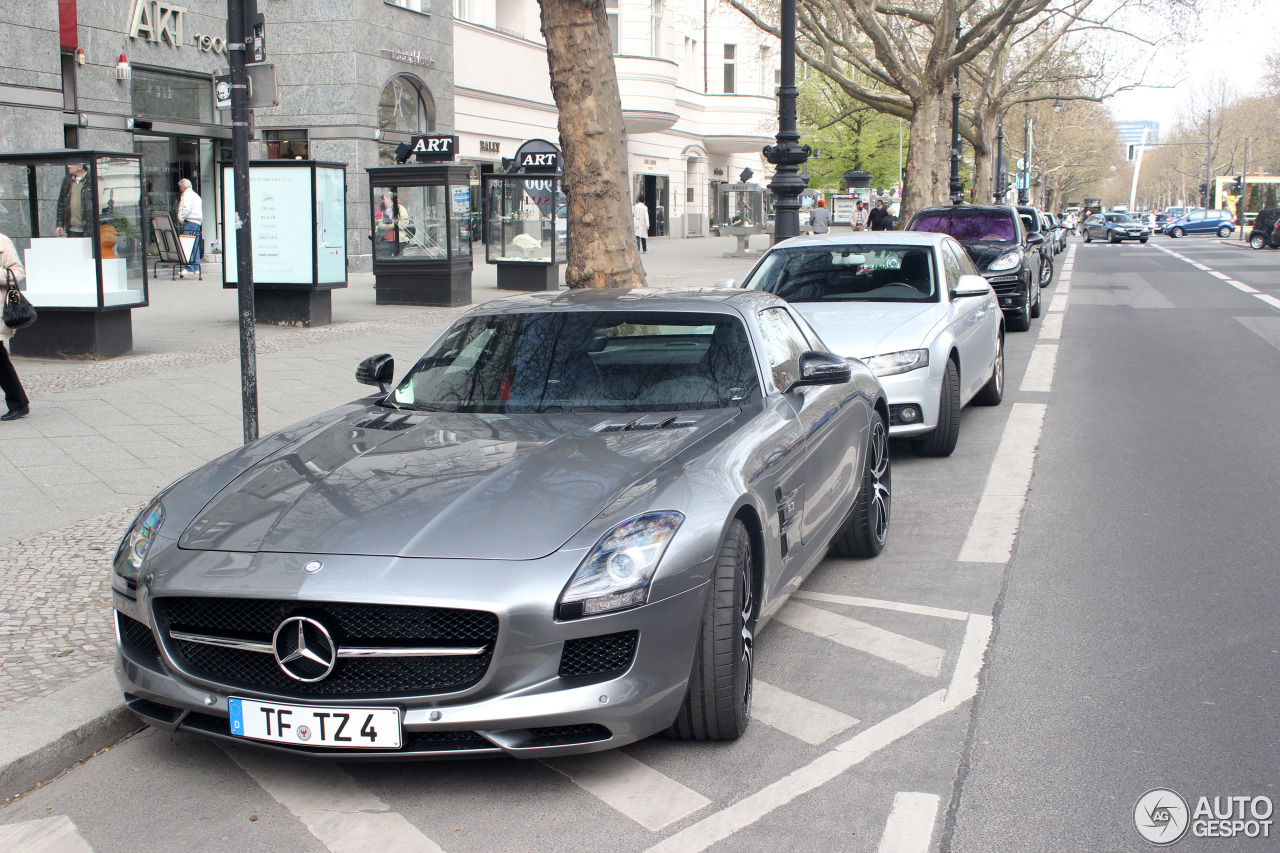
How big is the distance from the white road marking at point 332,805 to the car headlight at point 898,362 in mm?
5180

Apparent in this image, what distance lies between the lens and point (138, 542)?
4.03m

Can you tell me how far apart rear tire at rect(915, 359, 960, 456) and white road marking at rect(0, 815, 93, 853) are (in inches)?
242

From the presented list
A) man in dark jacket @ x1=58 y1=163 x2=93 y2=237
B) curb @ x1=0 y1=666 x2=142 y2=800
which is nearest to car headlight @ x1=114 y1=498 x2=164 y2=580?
curb @ x1=0 y1=666 x2=142 y2=800

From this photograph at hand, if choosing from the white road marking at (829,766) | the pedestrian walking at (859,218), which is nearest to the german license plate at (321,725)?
the white road marking at (829,766)

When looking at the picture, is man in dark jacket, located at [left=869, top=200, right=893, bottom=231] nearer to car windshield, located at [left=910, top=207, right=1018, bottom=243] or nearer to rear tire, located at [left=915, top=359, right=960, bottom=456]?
car windshield, located at [left=910, top=207, right=1018, bottom=243]

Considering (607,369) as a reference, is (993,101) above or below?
above

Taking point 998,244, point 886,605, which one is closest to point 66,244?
point 886,605

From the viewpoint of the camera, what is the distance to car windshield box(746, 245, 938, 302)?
31.4ft

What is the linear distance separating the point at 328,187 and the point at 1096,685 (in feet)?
47.3

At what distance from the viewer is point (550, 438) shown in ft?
14.6

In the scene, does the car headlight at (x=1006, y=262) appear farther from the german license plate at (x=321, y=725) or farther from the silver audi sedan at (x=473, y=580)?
the german license plate at (x=321, y=725)

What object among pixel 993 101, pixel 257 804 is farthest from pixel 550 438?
pixel 993 101

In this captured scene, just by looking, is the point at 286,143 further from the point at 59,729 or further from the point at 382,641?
the point at 382,641

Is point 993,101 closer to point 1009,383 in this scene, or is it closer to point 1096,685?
point 1009,383
